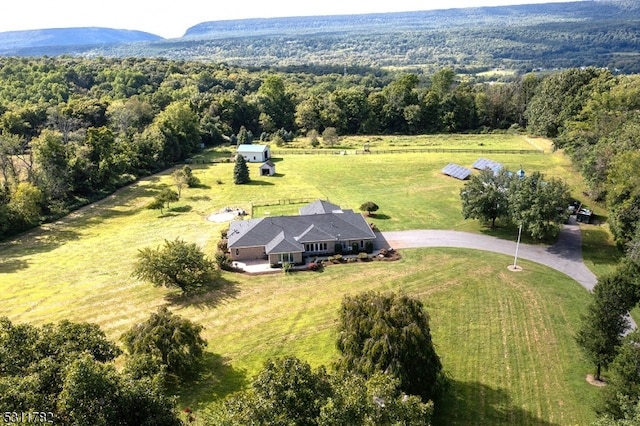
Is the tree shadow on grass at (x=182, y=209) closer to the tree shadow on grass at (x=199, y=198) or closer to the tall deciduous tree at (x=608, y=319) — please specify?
the tree shadow on grass at (x=199, y=198)

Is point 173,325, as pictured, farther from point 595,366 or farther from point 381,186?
point 381,186

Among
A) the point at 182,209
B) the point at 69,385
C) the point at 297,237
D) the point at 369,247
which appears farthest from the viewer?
the point at 182,209

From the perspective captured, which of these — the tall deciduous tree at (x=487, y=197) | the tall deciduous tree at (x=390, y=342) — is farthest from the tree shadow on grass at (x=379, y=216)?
the tall deciduous tree at (x=390, y=342)

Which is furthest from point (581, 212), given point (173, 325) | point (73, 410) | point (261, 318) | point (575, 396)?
point (73, 410)

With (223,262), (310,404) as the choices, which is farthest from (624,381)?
(223,262)

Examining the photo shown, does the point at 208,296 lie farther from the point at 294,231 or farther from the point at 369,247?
the point at 369,247

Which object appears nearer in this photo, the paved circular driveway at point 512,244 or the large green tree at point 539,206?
the paved circular driveway at point 512,244

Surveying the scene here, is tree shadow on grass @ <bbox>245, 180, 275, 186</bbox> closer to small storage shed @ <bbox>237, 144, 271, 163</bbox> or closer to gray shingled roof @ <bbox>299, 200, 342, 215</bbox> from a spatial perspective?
small storage shed @ <bbox>237, 144, 271, 163</bbox>
